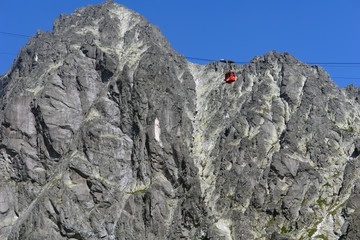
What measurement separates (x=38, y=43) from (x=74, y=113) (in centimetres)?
5172

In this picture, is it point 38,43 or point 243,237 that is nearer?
point 243,237

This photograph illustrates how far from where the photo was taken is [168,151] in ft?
420

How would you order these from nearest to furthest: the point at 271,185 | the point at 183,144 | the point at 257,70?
1. the point at 271,185
2. the point at 183,144
3. the point at 257,70

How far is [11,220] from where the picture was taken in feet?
401

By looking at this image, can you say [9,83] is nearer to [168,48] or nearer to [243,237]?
[168,48]

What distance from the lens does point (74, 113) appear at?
142125 millimetres

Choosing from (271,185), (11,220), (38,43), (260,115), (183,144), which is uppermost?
(38,43)

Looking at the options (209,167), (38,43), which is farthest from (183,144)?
(38,43)

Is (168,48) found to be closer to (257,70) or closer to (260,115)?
(257,70)

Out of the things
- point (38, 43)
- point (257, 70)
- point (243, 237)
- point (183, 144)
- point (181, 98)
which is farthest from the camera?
point (38, 43)

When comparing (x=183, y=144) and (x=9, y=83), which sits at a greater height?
(x=9, y=83)

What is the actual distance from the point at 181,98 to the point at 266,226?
→ 58.3 metres

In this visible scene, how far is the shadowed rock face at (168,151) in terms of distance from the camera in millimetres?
112125

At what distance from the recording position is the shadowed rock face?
112 m
